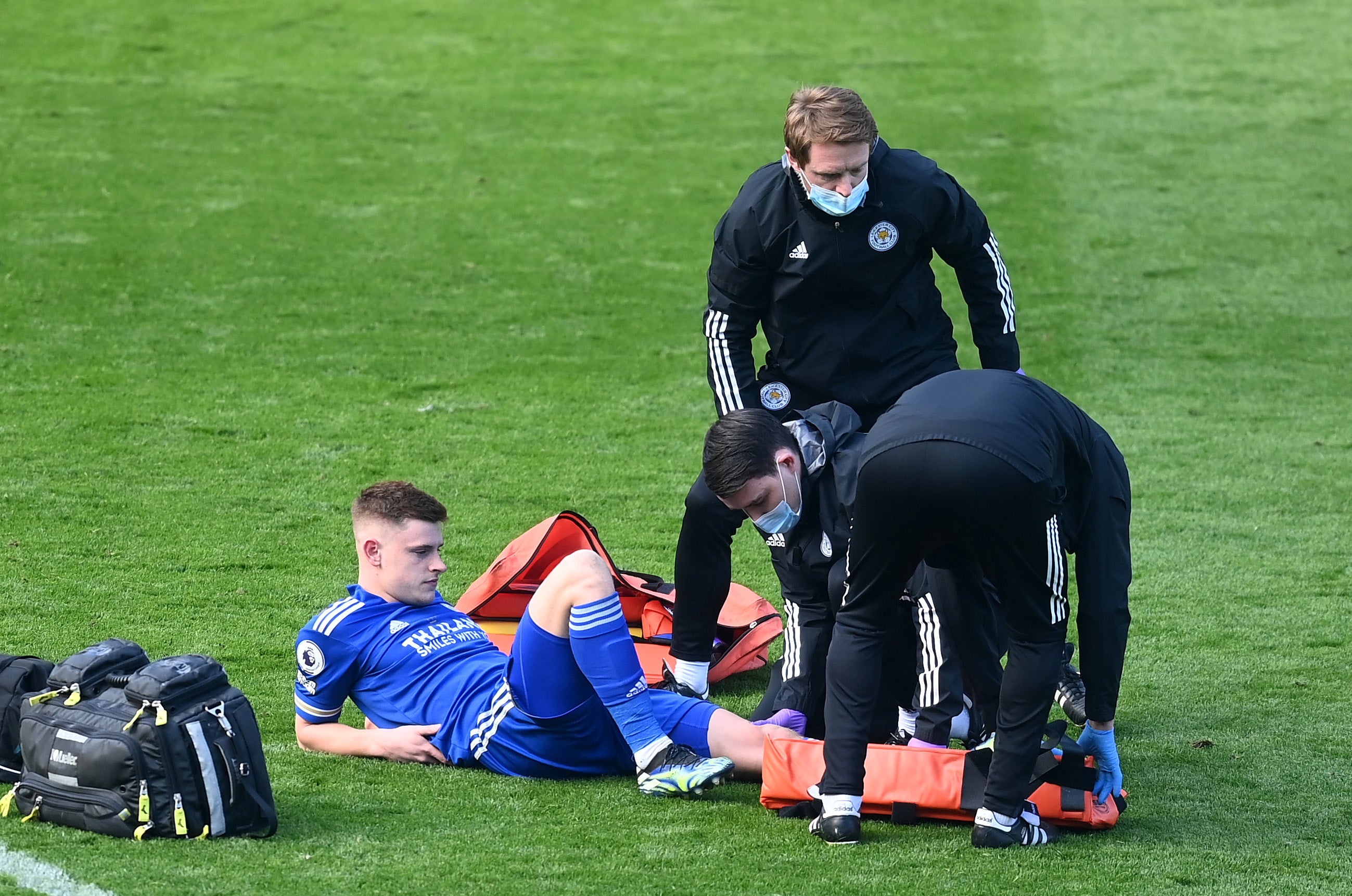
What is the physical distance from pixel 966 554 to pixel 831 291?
3.61ft

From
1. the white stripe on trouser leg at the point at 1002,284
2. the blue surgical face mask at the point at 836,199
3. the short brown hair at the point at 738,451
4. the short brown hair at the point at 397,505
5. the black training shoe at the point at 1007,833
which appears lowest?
the black training shoe at the point at 1007,833

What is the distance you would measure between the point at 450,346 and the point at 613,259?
7.27 ft

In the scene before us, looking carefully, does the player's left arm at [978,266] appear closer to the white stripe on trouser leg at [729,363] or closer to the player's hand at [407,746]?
the white stripe on trouser leg at [729,363]

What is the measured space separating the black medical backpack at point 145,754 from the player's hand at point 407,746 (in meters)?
0.62

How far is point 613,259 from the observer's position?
1183 centimetres

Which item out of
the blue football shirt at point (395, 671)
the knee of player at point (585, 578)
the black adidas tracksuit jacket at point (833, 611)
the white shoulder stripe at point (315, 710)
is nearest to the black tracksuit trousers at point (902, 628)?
the black adidas tracksuit jacket at point (833, 611)

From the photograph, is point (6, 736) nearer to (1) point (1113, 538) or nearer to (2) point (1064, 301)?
(1) point (1113, 538)

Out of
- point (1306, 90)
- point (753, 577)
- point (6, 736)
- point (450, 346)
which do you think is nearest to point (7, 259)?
point (450, 346)

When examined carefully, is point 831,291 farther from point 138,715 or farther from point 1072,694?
point 138,715

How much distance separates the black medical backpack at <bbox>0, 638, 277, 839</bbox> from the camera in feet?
12.4

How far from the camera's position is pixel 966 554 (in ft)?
13.8

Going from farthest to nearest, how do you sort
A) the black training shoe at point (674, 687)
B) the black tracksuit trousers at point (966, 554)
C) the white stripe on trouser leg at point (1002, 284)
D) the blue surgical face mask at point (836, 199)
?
the black training shoe at point (674, 687) < the white stripe on trouser leg at point (1002, 284) < the blue surgical face mask at point (836, 199) < the black tracksuit trousers at point (966, 554)

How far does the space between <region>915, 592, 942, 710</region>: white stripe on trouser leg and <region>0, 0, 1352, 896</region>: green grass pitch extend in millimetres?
607

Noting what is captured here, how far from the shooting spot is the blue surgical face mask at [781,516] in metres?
4.20
